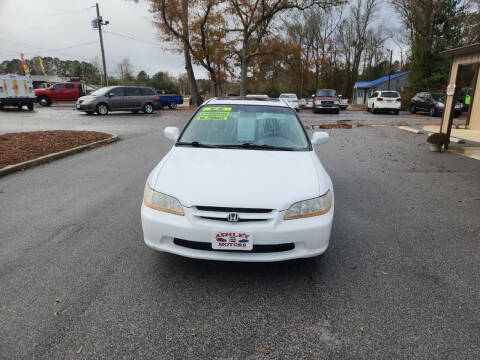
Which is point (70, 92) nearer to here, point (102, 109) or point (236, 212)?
point (102, 109)

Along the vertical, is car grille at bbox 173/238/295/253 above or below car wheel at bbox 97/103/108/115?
below

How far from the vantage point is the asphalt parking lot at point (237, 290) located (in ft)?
7.36

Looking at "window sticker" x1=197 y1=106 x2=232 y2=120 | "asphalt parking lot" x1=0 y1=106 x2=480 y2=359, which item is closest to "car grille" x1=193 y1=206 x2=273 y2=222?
"asphalt parking lot" x1=0 y1=106 x2=480 y2=359

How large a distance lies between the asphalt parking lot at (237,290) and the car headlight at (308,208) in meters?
0.65

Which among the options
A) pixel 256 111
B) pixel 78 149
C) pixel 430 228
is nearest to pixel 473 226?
pixel 430 228

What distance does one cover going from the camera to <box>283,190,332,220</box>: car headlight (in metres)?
2.76

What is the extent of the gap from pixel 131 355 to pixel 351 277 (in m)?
1.97

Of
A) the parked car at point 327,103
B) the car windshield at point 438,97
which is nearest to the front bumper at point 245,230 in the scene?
the car windshield at point 438,97

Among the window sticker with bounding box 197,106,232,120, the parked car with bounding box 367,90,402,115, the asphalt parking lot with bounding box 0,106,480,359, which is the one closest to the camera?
the asphalt parking lot with bounding box 0,106,480,359

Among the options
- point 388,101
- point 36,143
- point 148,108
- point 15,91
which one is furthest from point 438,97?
point 15,91

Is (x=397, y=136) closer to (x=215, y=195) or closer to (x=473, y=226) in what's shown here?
(x=473, y=226)

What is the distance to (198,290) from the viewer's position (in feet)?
9.29

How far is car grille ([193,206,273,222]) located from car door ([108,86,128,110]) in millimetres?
20238

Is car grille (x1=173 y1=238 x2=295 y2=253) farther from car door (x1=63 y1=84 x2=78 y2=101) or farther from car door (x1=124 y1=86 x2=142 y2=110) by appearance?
car door (x1=63 y1=84 x2=78 y2=101)
